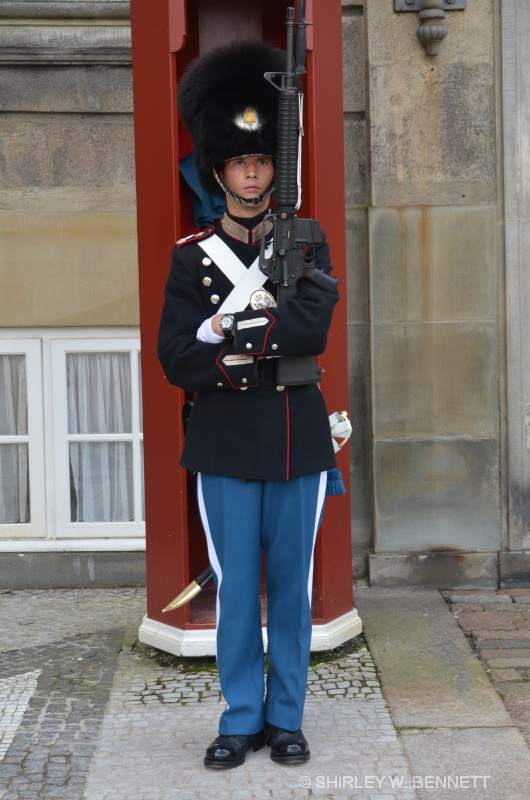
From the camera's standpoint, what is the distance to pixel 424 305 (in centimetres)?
518

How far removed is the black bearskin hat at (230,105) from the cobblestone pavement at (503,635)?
76.8 inches

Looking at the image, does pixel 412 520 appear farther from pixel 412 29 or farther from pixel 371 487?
pixel 412 29

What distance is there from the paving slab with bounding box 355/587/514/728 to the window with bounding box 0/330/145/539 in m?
1.30

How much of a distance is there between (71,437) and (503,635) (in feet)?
7.41

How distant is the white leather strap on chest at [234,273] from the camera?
3250mm

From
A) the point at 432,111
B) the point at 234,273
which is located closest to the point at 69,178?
the point at 432,111

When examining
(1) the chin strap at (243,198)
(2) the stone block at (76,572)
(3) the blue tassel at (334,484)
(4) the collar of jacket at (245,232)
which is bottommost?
(2) the stone block at (76,572)

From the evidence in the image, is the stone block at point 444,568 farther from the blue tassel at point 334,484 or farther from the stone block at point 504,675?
the blue tassel at point 334,484

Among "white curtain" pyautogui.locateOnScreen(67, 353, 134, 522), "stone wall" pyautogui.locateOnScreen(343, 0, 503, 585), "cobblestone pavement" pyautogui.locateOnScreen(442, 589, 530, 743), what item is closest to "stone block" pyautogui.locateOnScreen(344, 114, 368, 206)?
"stone wall" pyautogui.locateOnScreen(343, 0, 503, 585)

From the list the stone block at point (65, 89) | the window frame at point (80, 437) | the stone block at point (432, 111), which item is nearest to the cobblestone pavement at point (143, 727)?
the window frame at point (80, 437)

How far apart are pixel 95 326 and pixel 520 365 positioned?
200cm

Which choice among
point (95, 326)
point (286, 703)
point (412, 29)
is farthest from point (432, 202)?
point (286, 703)

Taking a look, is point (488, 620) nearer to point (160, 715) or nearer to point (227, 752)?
point (160, 715)

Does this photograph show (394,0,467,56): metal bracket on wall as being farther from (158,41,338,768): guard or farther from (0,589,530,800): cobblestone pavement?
(0,589,530,800): cobblestone pavement
